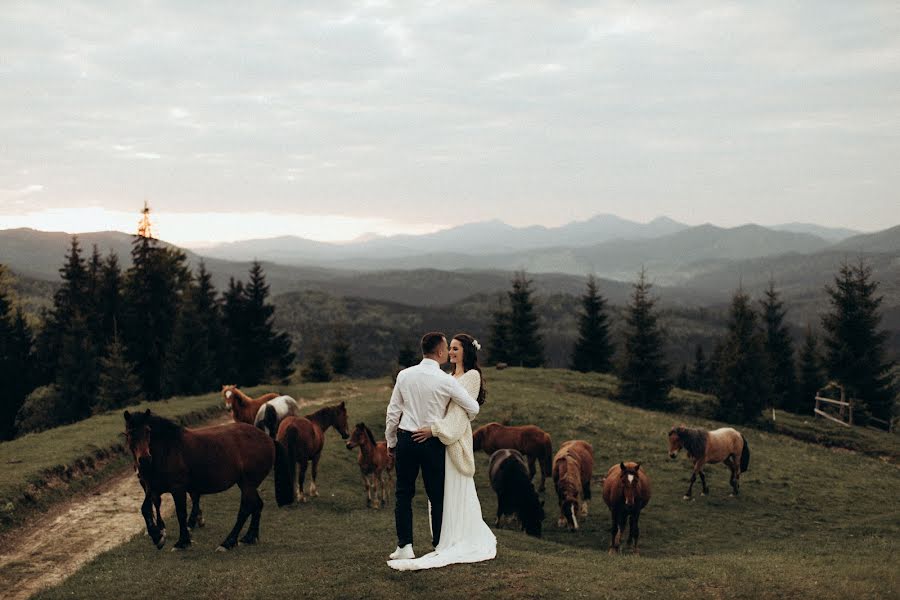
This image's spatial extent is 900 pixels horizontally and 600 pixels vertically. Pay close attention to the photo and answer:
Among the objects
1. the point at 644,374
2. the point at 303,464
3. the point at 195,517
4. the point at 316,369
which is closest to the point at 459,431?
the point at 195,517

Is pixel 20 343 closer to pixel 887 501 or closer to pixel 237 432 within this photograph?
pixel 237 432

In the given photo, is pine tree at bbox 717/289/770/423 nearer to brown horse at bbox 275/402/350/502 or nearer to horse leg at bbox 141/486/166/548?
brown horse at bbox 275/402/350/502

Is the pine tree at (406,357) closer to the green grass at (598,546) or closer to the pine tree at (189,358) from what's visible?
the pine tree at (189,358)

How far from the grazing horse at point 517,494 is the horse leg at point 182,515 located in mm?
7310

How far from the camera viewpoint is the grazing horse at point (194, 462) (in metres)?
11.2

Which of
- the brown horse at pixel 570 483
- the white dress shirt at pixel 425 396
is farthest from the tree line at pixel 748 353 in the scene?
the white dress shirt at pixel 425 396

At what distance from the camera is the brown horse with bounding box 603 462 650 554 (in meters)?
14.5

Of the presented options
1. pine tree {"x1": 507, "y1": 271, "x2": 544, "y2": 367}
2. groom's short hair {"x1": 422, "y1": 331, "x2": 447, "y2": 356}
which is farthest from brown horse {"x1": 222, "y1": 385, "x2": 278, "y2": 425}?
pine tree {"x1": 507, "y1": 271, "x2": 544, "y2": 367}

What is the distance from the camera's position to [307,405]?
34.4 meters

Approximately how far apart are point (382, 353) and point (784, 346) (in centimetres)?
8073

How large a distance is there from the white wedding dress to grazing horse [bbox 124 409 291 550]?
3.90 m

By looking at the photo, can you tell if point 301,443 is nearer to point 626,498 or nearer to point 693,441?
point 626,498

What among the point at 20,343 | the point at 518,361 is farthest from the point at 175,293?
the point at 518,361

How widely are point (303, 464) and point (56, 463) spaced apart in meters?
7.53
